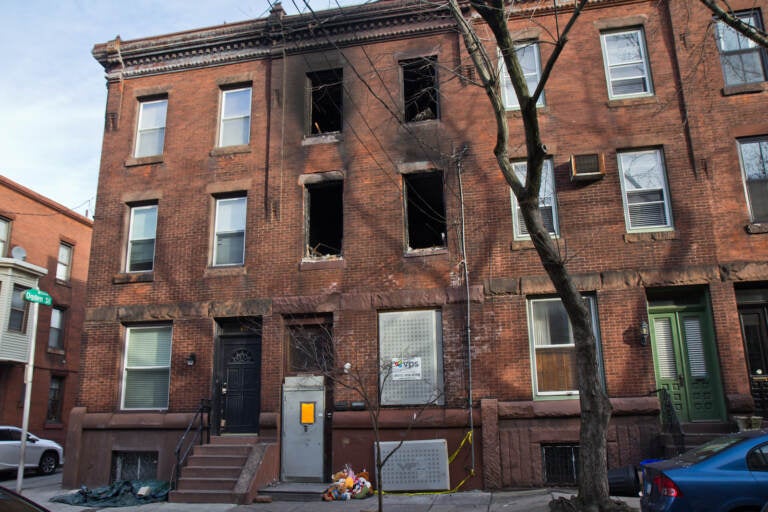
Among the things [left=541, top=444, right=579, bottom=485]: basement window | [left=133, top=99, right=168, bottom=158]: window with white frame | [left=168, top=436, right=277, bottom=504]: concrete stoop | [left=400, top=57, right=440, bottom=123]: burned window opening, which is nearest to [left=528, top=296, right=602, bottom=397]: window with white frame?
[left=541, top=444, right=579, bottom=485]: basement window

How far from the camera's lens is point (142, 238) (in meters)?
15.7

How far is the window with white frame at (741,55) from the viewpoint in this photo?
43.8ft

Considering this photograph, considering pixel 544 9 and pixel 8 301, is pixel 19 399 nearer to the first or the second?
pixel 8 301

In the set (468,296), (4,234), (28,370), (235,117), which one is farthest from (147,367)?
(4,234)

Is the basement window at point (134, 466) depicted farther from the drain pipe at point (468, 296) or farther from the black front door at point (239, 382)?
the drain pipe at point (468, 296)

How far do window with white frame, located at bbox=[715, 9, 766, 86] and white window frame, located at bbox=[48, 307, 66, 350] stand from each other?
89.5ft

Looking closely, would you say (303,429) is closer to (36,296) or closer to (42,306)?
(36,296)

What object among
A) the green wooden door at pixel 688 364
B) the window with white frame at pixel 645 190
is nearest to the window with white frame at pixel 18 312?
the window with white frame at pixel 645 190

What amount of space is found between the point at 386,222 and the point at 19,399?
19.6m

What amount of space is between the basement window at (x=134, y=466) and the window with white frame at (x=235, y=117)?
26.0 feet

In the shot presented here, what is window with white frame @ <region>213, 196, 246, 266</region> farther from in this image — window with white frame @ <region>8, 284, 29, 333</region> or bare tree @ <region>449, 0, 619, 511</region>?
window with white frame @ <region>8, 284, 29, 333</region>

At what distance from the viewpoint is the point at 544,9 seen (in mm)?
14453

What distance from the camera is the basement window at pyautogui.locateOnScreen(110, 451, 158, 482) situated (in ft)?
46.0

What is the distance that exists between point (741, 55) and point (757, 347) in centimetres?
650
